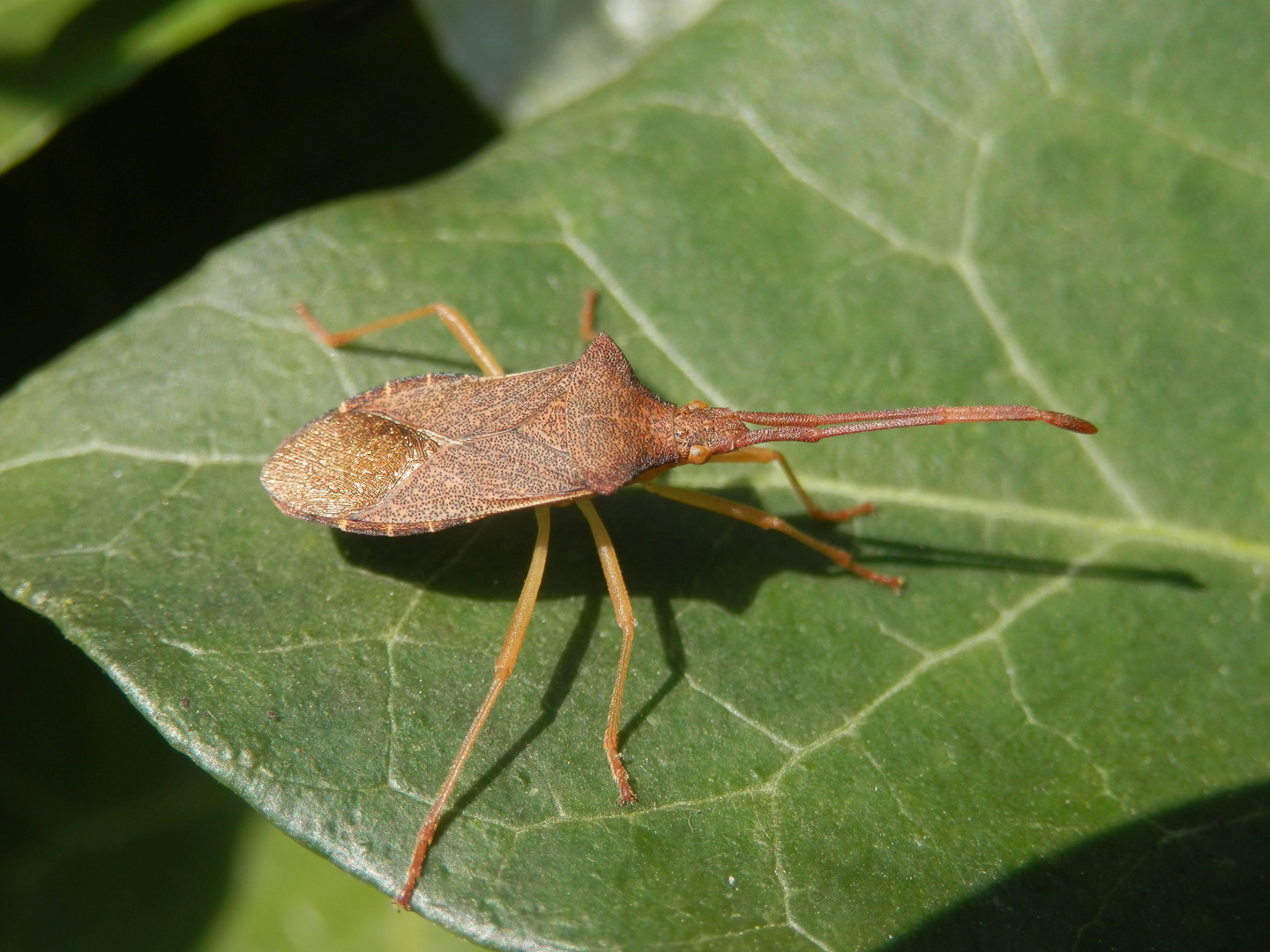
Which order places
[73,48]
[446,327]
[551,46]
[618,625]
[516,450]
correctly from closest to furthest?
1. [73,48]
2. [618,625]
3. [516,450]
4. [446,327]
5. [551,46]

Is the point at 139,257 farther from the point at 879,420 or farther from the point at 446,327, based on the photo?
the point at 879,420

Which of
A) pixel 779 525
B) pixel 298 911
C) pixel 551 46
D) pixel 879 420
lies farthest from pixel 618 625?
pixel 551 46

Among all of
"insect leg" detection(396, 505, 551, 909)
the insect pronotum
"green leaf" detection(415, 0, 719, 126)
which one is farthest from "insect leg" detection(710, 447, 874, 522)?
"green leaf" detection(415, 0, 719, 126)

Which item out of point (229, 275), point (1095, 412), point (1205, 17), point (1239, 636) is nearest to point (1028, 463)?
point (1095, 412)

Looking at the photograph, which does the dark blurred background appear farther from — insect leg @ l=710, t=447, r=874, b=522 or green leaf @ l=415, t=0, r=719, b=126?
insect leg @ l=710, t=447, r=874, b=522

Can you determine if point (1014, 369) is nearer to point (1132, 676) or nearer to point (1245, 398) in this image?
point (1245, 398)

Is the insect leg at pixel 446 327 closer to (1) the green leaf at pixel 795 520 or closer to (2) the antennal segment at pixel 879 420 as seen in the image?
(1) the green leaf at pixel 795 520
